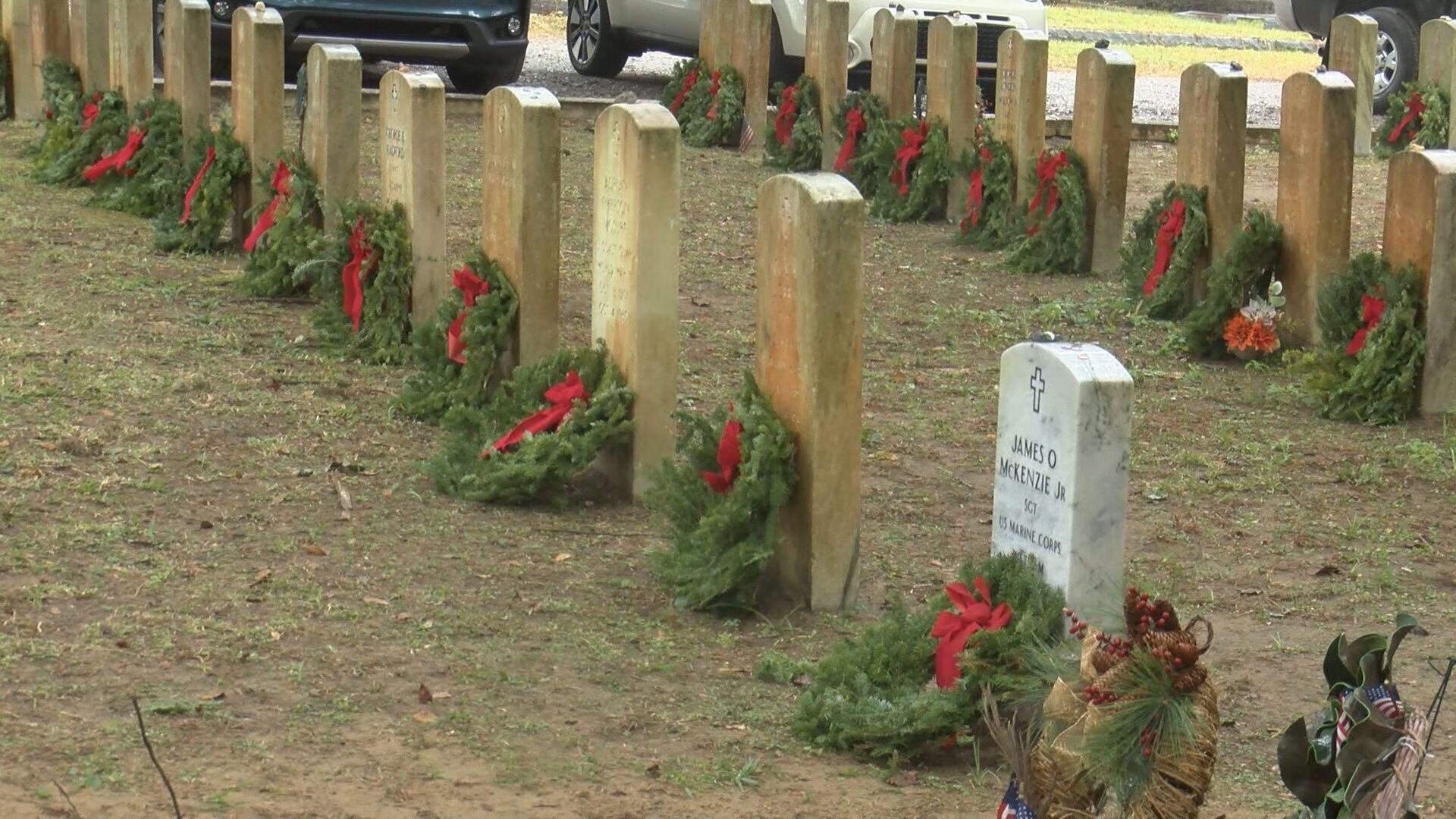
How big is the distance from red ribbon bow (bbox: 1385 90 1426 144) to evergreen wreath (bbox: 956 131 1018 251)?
407 cm

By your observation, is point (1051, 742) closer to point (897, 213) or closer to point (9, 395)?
point (9, 395)

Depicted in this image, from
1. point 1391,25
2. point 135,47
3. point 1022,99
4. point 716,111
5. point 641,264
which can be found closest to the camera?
point 641,264

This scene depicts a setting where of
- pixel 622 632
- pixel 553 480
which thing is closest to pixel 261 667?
pixel 622 632

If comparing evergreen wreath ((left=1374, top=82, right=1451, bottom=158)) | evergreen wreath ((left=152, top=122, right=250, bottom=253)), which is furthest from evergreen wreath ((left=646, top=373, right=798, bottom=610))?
evergreen wreath ((left=1374, top=82, right=1451, bottom=158))

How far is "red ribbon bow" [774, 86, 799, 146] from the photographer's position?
11.7m

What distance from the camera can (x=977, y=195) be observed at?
10.1 metres

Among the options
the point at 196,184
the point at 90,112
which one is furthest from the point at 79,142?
the point at 196,184

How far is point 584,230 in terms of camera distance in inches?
386

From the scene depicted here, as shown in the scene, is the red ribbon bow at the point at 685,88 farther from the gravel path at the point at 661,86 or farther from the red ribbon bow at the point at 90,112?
the red ribbon bow at the point at 90,112

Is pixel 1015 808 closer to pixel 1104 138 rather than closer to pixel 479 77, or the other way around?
pixel 1104 138

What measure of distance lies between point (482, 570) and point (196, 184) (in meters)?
4.17

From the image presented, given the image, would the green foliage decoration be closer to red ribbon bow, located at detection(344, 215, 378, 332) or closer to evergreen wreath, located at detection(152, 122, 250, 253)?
red ribbon bow, located at detection(344, 215, 378, 332)

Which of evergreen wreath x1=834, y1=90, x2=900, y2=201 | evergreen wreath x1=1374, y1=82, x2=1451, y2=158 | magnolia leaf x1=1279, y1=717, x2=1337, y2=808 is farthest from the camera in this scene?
evergreen wreath x1=1374, y1=82, x2=1451, y2=158

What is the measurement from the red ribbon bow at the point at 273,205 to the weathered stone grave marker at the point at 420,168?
0.88m
